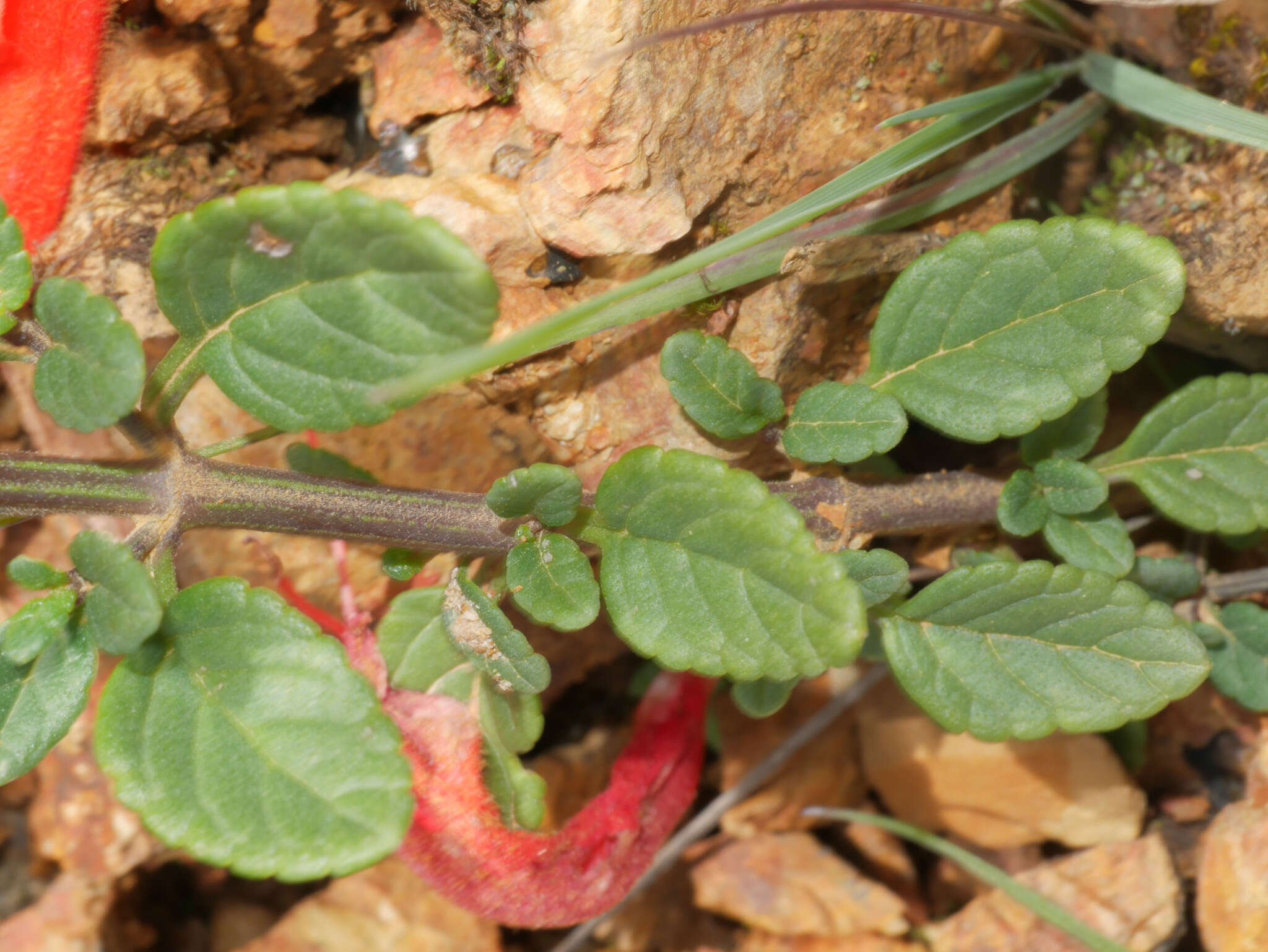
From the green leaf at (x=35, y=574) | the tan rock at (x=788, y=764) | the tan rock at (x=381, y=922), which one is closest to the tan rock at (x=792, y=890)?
the tan rock at (x=788, y=764)

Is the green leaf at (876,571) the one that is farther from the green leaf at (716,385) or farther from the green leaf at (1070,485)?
the green leaf at (1070,485)

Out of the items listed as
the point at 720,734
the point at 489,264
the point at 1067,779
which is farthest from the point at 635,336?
the point at 1067,779

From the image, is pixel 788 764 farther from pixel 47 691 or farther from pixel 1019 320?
pixel 47 691

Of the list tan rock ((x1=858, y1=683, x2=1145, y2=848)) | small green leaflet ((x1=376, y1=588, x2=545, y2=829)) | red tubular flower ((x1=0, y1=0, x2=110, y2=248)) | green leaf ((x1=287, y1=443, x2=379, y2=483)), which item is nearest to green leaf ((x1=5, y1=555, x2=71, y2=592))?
green leaf ((x1=287, y1=443, x2=379, y2=483))

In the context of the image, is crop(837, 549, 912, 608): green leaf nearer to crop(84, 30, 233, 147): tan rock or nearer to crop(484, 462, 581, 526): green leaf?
crop(484, 462, 581, 526): green leaf

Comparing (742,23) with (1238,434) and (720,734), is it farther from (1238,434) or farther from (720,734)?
(720,734)

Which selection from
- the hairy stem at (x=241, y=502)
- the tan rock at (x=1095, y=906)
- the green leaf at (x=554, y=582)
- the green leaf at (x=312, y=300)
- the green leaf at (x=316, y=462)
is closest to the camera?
the green leaf at (x=312, y=300)
